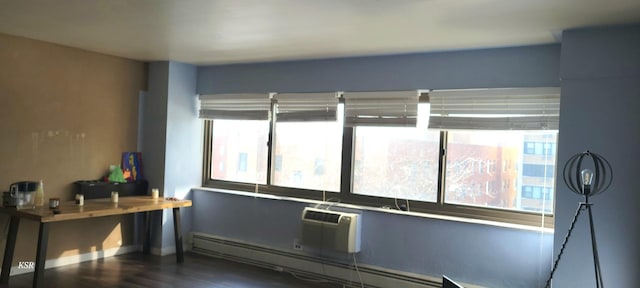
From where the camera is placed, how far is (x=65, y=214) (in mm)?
4164

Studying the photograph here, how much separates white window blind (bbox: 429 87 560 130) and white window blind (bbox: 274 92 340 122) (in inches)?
40.9

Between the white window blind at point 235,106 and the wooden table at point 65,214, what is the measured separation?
3.65 feet

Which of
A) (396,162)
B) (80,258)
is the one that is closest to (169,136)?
(80,258)

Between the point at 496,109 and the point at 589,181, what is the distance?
45.2 inches

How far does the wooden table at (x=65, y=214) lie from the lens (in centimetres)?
405

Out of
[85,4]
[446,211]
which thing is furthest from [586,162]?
[85,4]

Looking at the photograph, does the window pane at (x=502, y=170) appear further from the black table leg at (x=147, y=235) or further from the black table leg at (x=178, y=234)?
the black table leg at (x=147, y=235)

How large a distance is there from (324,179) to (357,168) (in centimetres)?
40

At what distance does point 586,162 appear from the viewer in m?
3.41

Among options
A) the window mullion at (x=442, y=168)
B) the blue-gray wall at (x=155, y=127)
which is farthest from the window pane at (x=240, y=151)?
the window mullion at (x=442, y=168)

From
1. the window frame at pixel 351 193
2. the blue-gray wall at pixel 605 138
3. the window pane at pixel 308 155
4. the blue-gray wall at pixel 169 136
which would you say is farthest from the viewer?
the blue-gray wall at pixel 169 136

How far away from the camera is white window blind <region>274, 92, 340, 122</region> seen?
5.05 meters

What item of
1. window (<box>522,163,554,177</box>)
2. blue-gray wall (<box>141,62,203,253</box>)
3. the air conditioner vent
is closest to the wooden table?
blue-gray wall (<box>141,62,203,253</box>)

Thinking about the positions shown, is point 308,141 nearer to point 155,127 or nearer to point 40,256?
point 155,127
